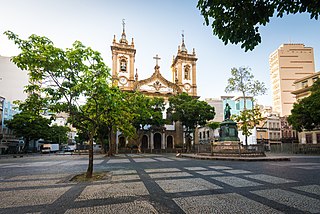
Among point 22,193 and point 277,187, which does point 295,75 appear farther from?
point 22,193

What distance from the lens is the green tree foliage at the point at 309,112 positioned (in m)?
25.5

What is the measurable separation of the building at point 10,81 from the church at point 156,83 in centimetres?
2379

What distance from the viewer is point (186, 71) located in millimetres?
46312

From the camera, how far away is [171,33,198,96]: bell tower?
4497 cm

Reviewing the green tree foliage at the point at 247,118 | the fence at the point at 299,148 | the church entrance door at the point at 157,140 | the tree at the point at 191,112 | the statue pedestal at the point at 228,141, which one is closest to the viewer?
the statue pedestal at the point at 228,141

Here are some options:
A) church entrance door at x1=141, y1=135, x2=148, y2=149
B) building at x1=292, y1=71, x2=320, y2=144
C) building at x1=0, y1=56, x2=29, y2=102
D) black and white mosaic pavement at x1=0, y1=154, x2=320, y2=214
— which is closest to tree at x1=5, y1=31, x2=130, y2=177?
black and white mosaic pavement at x1=0, y1=154, x2=320, y2=214

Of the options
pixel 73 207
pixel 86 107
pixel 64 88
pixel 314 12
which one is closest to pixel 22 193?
pixel 73 207

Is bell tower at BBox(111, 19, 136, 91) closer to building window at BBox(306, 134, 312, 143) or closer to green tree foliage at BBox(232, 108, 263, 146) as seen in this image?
green tree foliage at BBox(232, 108, 263, 146)

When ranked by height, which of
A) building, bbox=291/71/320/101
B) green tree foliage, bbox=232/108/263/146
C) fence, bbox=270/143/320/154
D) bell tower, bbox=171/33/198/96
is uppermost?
bell tower, bbox=171/33/198/96

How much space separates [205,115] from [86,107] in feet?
80.9

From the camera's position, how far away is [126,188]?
6418 mm

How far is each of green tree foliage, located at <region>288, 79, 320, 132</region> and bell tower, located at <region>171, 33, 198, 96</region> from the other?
66.2 ft

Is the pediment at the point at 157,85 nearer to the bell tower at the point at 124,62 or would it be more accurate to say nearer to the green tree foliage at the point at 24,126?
the bell tower at the point at 124,62

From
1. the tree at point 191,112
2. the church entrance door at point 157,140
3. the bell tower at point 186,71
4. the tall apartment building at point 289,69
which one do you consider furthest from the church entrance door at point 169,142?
the tall apartment building at point 289,69
